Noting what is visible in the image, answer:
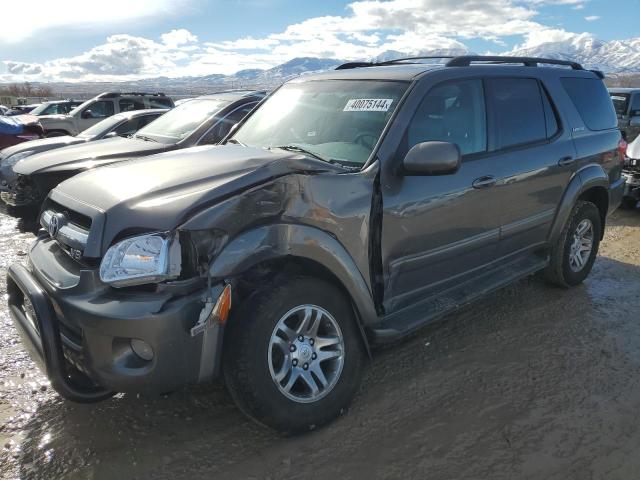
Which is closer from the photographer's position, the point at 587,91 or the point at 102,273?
the point at 102,273

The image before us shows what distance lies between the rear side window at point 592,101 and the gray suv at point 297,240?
2.32 feet

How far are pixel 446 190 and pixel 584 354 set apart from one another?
1.55 meters

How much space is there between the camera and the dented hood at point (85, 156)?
19.3ft

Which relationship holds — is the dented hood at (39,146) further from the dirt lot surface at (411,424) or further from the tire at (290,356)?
the tire at (290,356)

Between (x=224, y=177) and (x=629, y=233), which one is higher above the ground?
(x=224, y=177)

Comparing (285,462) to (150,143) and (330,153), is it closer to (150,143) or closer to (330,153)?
(330,153)

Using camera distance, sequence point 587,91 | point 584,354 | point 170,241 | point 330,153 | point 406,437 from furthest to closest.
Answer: point 587,91 → point 584,354 → point 330,153 → point 406,437 → point 170,241

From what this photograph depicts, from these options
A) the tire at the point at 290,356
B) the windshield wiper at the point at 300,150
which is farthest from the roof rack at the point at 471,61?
the tire at the point at 290,356

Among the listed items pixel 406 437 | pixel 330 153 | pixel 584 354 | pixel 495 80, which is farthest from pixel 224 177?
pixel 584 354

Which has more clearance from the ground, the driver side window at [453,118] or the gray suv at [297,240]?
the driver side window at [453,118]

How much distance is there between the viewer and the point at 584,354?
11.9 ft

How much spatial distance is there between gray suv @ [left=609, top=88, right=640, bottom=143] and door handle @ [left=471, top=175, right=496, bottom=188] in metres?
10.3

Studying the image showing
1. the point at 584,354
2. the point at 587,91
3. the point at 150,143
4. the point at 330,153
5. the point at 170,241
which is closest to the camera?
the point at 170,241

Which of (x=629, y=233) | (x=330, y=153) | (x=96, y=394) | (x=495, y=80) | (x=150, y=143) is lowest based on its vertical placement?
(x=629, y=233)
